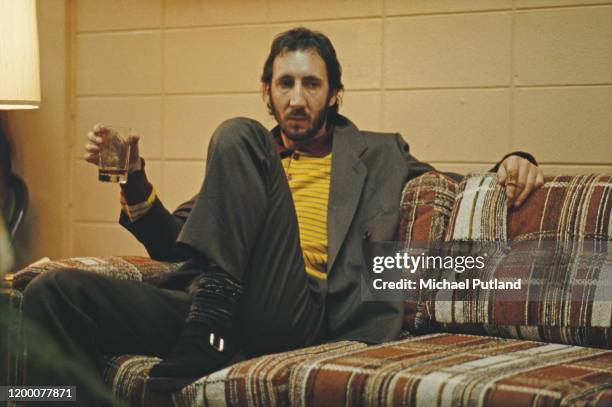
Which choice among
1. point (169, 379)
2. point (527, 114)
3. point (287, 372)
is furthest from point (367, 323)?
point (527, 114)

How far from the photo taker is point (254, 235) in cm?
189

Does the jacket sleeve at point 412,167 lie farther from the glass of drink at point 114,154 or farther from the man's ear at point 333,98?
the glass of drink at point 114,154

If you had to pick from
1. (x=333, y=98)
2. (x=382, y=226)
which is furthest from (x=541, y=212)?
(x=333, y=98)

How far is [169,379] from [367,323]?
0.65 meters

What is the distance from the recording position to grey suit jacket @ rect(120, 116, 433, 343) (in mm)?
2191

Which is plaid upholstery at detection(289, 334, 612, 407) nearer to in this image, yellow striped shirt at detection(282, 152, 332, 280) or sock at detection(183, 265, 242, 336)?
sock at detection(183, 265, 242, 336)

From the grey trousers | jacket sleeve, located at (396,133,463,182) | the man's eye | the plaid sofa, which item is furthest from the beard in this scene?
the grey trousers

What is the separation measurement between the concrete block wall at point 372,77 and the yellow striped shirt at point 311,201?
700mm

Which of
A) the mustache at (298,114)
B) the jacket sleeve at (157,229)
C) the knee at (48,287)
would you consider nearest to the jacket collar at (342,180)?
the mustache at (298,114)

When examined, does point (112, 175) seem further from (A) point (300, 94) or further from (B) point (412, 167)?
(B) point (412, 167)

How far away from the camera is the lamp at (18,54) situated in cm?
264

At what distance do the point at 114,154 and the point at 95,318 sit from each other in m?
0.45

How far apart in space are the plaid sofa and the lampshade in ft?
2.51

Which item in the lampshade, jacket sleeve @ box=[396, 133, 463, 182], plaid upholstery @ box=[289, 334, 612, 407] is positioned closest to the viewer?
plaid upholstery @ box=[289, 334, 612, 407]
